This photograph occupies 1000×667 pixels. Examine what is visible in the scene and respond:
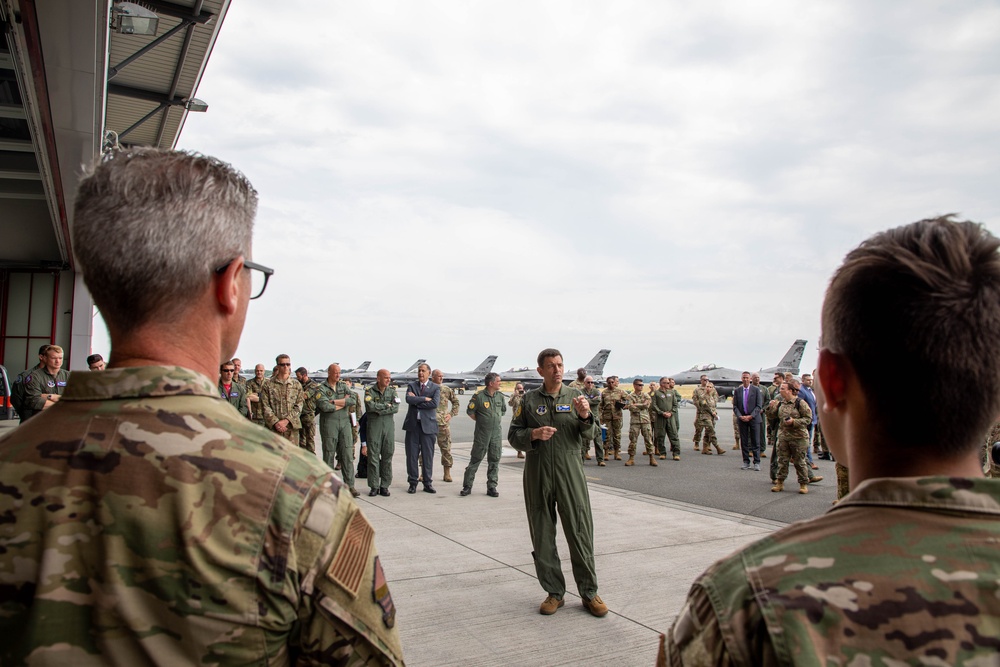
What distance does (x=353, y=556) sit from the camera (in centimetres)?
119

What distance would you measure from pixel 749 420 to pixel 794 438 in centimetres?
342

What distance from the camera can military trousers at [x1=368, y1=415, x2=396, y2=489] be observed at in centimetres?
1046

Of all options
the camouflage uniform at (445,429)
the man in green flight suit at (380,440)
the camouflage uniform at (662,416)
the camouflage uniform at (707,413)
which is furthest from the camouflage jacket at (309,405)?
the camouflage uniform at (707,413)

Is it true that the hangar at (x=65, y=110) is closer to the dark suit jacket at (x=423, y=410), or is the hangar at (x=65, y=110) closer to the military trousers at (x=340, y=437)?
the military trousers at (x=340, y=437)

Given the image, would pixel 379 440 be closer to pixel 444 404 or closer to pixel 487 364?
pixel 444 404

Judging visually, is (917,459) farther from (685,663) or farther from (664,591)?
(664,591)

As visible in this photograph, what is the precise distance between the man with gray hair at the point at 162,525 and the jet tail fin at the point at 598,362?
179 feet

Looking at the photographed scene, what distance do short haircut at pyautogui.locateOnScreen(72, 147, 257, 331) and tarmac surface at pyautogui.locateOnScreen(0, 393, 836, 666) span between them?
11.2ft

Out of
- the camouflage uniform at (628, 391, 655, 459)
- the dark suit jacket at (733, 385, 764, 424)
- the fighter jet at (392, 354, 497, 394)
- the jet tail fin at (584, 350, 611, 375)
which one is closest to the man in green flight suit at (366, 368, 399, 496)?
the camouflage uniform at (628, 391, 655, 459)

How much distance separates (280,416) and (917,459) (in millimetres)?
10166

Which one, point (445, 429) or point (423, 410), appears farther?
point (445, 429)

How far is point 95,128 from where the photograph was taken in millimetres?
6766

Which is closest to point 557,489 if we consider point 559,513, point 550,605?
point 559,513

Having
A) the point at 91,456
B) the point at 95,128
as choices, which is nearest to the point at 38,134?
the point at 95,128
